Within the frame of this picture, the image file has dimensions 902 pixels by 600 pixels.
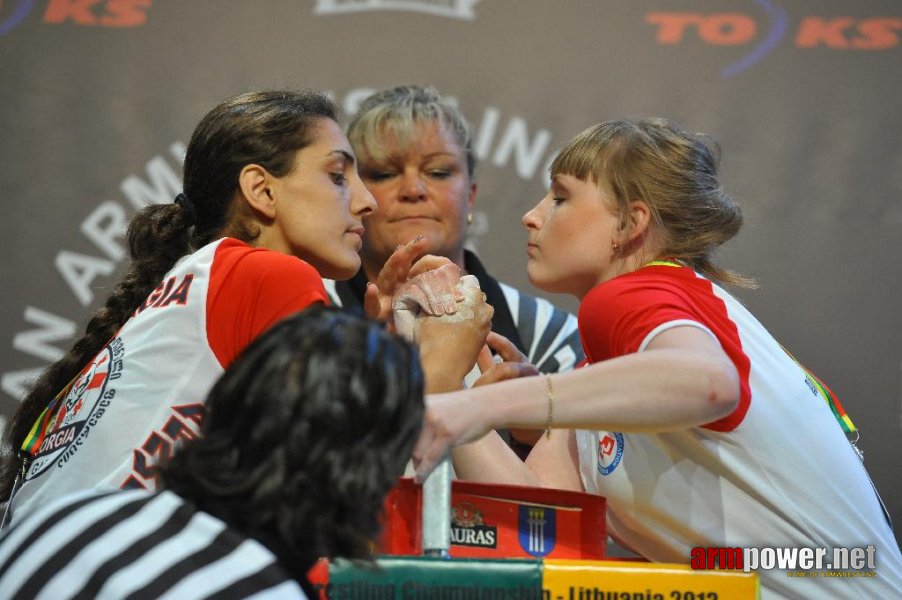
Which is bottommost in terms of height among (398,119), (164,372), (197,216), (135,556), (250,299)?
(135,556)

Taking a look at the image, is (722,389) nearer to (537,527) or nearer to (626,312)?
(626,312)

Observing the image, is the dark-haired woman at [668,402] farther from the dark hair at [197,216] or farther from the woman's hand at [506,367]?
the dark hair at [197,216]

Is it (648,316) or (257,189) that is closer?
(648,316)

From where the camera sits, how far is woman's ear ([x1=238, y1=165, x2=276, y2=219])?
1.97m

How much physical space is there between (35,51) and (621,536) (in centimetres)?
224

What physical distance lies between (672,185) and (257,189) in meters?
0.75

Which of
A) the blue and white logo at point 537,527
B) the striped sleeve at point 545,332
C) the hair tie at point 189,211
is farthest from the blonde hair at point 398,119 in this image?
the blue and white logo at point 537,527

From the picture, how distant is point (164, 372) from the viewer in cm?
160

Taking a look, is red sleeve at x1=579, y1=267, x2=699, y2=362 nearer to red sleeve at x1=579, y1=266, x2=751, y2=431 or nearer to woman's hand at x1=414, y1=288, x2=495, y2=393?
red sleeve at x1=579, y1=266, x2=751, y2=431

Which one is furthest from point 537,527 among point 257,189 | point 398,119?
point 398,119

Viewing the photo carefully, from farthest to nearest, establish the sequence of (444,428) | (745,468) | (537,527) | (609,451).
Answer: (609,451) < (745,468) < (537,527) < (444,428)

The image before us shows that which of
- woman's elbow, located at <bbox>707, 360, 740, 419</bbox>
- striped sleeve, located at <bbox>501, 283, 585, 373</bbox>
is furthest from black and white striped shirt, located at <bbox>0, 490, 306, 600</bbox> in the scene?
striped sleeve, located at <bbox>501, 283, 585, 373</bbox>

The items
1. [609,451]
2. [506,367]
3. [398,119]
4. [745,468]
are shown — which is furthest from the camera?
[398,119]

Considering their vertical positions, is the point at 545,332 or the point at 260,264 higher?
the point at 545,332
